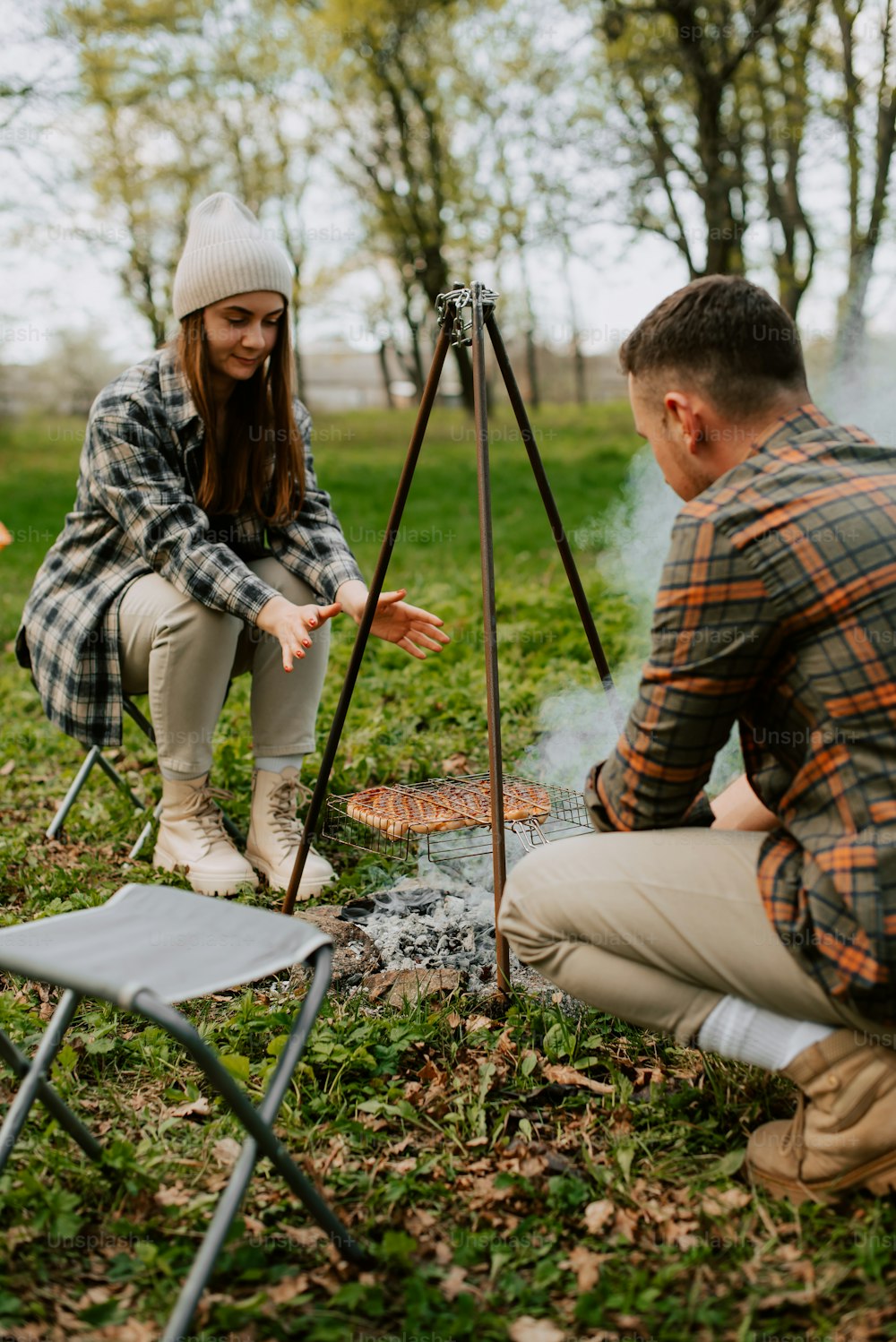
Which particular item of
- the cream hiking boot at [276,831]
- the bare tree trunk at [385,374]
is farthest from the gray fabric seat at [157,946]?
the bare tree trunk at [385,374]

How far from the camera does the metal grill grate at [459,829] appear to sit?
129 inches

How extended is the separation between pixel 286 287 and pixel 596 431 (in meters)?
14.2

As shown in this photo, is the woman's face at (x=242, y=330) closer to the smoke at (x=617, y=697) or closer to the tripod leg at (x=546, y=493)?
the tripod leg at (x=546, y=493)

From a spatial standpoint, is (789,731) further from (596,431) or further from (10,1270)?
(596,431)

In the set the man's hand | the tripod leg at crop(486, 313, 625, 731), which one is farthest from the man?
the tripod leg at crop(486, 313, 625, 731)

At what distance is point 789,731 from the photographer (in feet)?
6.30

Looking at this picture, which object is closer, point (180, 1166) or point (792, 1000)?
point (792, 1000)

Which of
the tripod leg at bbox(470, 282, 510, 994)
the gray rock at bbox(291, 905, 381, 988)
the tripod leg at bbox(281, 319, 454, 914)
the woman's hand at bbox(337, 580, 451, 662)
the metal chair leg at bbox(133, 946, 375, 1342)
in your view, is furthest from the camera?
the woman's hand at bbox(337, 580, 451, 662)

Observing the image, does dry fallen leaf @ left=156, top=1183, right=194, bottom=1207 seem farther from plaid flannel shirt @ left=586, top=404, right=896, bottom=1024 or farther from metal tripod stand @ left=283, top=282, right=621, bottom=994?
plaid flannel shirt @ left=586, top=404, right=896, bottom=1024

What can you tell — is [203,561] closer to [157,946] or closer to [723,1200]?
[157,946]

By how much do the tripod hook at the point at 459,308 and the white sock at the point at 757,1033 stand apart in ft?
5.41

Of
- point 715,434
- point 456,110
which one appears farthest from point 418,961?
point 456,110

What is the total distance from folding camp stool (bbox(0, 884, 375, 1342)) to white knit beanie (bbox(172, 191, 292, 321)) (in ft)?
6.44

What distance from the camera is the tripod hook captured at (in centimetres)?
276
